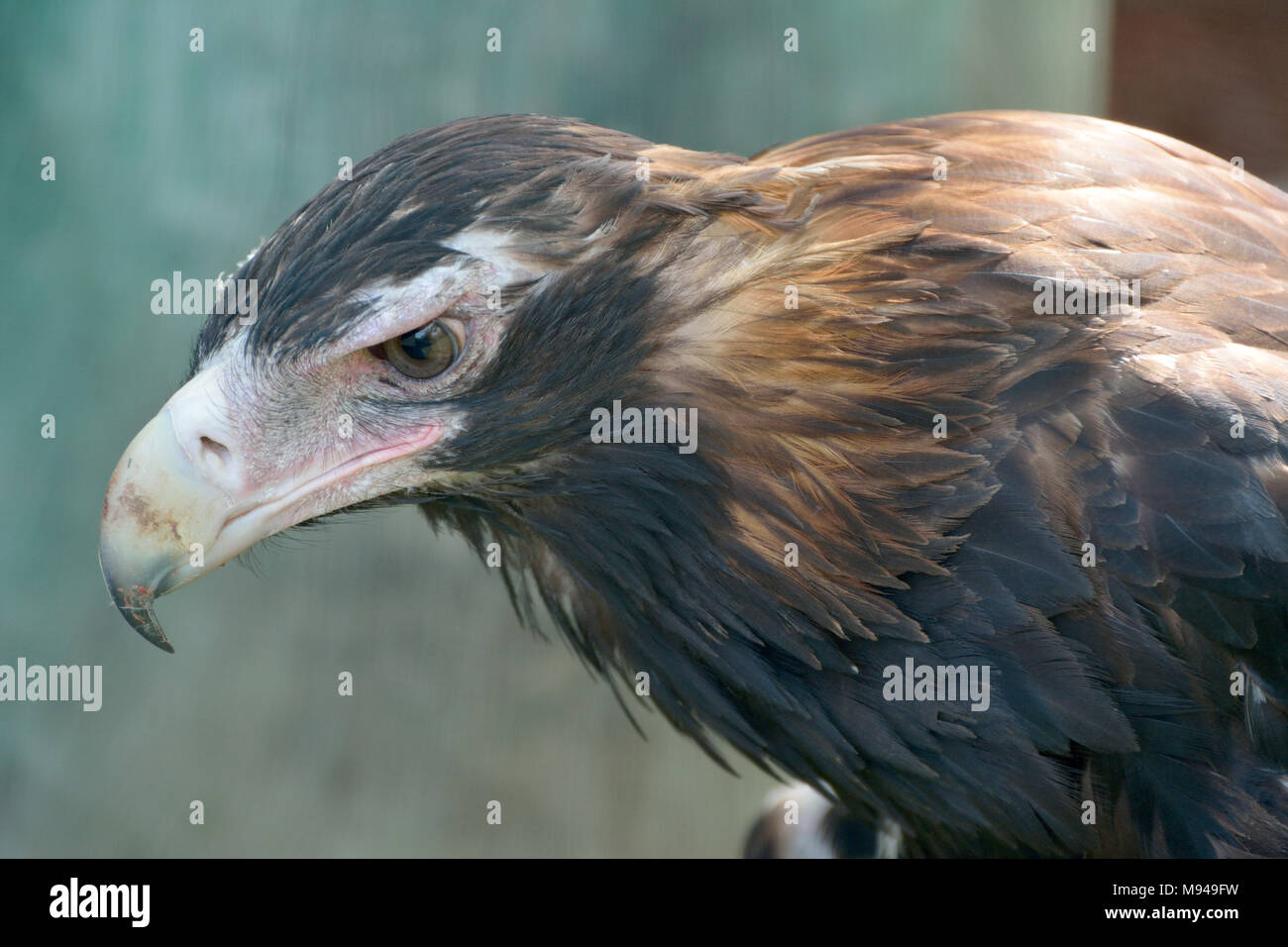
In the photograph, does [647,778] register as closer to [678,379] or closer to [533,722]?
[533,722]

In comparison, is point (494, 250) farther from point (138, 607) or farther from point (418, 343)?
point (138, 607)

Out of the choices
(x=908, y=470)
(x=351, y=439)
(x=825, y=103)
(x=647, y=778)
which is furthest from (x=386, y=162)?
(x=647, y=778)

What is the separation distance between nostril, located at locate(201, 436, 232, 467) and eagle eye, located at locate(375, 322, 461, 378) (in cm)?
24

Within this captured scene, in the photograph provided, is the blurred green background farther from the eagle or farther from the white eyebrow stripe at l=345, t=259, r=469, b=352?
the white eyebrow stripe at l=345, t=259, r=469, b=352

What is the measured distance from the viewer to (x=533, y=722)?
10.5ft

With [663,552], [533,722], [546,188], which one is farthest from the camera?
[533,722]

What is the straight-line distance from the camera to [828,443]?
1.56 meters

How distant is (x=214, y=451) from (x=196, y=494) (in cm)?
6

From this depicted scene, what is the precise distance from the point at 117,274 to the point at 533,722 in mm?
1585

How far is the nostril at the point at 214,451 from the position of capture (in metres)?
1.52

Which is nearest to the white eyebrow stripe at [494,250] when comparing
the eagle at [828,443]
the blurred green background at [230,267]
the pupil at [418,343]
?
the eagle at [828,443]

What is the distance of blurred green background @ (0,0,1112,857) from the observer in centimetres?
272

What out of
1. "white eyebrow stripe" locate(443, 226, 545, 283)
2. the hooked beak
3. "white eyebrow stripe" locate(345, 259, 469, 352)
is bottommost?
the hooked beak

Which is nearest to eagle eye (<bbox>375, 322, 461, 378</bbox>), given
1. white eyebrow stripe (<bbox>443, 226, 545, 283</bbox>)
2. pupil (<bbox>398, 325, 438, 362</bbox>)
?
pupil (<bbox>398, 325, 438, 362</bbox>)
